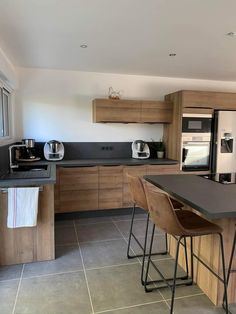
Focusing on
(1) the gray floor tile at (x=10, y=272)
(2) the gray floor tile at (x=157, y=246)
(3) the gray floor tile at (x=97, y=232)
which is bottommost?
(1) the gray floor tile at (x=10, y=272)

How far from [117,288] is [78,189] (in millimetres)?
1787

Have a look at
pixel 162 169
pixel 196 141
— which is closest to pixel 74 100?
pixel 162 169

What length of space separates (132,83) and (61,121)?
4.58 feet

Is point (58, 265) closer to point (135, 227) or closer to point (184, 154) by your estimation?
point (135, 227)

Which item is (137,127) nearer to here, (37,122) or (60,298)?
(37,122)

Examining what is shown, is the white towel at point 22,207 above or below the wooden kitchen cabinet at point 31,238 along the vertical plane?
above

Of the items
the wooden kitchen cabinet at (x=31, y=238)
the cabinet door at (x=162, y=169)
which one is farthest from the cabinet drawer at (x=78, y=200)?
the wooden kitchen cabinet at (x=31, y=238)

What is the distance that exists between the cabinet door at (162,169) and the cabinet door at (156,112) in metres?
0.78

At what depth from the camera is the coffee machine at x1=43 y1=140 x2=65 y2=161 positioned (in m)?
3.89

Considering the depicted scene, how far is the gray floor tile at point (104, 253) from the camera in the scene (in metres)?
2.55

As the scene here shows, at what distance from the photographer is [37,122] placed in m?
4.07

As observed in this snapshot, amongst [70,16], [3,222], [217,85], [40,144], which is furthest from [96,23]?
[217,85]

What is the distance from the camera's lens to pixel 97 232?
131 inches

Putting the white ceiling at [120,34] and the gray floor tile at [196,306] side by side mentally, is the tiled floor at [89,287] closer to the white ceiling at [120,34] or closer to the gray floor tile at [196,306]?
the gray floor tile at [196,306]
